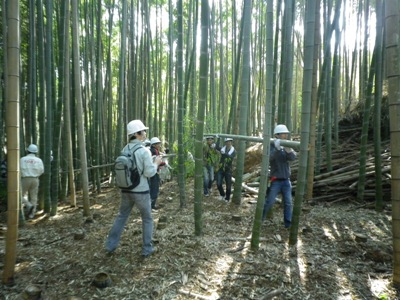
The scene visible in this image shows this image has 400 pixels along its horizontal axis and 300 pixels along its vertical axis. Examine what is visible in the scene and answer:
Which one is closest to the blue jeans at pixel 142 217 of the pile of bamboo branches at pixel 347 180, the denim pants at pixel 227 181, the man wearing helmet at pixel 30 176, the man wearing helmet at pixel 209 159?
the man wearing helmet at pixel 30 176

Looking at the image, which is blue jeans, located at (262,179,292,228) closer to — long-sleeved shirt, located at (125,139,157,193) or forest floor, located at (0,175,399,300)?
forest floor, located at (0,175,399,300)

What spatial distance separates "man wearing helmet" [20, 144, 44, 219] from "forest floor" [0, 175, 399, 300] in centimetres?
54

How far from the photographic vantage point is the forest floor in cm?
221

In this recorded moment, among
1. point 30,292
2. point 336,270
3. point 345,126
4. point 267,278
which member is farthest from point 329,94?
point 30,292

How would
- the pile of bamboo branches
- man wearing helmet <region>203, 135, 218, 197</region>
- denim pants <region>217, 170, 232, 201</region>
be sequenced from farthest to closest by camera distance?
man wearing helmet <region>203, 135, 218, 197</region>
denim pants <region>217, 170, 232, 201</region>
the pile of bamboo branches

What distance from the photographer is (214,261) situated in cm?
270

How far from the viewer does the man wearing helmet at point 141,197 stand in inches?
107

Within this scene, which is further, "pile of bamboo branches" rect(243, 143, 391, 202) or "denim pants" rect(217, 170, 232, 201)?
"denim pants" rect(217, 170, 232, 201)

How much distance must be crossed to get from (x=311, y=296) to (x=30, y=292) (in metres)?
1.99

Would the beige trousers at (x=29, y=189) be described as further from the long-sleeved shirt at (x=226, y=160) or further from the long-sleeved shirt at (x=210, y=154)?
the long-sleeved shirt at (x=226, y=160)

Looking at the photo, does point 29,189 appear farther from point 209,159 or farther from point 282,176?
point 282,176

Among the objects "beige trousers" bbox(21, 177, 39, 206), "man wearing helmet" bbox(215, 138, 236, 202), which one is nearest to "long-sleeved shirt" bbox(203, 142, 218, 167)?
"man wearing helmet" bbox(215, 138, 236, 202)

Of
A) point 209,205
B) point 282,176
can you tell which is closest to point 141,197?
point 282,176

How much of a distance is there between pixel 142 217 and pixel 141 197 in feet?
0.70
